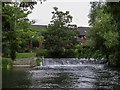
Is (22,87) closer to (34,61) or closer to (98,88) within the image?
(98,88)

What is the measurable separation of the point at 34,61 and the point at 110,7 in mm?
34498

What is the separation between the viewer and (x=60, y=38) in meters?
66.6

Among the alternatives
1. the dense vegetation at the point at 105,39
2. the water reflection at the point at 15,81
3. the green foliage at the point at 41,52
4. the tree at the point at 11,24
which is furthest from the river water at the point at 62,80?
the green foliage at the point at 41,52

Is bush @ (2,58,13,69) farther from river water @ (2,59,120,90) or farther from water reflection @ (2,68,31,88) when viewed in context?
water reflection @ (2,68,31,88)

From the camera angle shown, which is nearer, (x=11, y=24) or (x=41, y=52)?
(x=11, y=24)

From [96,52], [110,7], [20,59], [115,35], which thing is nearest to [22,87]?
[110,7]

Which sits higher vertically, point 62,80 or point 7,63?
point 7,63

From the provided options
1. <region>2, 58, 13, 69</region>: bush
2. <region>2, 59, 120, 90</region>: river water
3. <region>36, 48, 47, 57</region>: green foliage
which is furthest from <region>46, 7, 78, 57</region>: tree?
<region>2, 59, 120, 90</region>: river water

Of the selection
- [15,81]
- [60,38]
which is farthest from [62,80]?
[60,38]

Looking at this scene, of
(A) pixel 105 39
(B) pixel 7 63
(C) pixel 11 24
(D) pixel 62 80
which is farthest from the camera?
(A) pixel 105 39

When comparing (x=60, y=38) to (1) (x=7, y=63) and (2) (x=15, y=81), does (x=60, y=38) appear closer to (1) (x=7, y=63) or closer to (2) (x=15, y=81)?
(1) (x=7, y=63)

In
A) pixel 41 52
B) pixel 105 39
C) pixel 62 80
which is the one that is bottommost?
pixel 62 80

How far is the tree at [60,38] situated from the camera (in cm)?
6650

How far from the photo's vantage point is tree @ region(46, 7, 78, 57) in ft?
218
